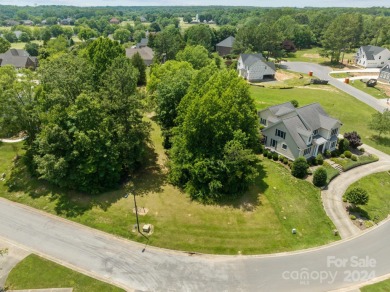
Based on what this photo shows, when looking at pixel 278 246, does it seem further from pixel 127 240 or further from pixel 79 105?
pixel 79 105

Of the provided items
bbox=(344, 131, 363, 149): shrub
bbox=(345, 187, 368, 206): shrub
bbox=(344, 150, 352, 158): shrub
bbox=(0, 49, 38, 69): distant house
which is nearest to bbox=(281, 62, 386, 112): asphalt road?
bbox=(344, 131, 363, 149): shrub

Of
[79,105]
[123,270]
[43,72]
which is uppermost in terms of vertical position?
[43,72]

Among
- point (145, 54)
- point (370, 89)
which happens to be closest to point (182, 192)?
point (370, 89)

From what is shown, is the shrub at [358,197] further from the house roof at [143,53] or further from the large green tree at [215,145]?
the house roof at [143,53]

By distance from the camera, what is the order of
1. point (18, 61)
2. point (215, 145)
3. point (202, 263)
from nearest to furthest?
point (202, 263) < point (215, 145) < point (18, 61)

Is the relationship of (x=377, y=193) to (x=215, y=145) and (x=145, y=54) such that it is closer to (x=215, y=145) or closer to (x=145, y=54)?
(x=215, y=145)

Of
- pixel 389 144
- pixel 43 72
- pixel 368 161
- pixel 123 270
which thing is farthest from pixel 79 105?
pixel 389 144

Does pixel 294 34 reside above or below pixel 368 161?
above
